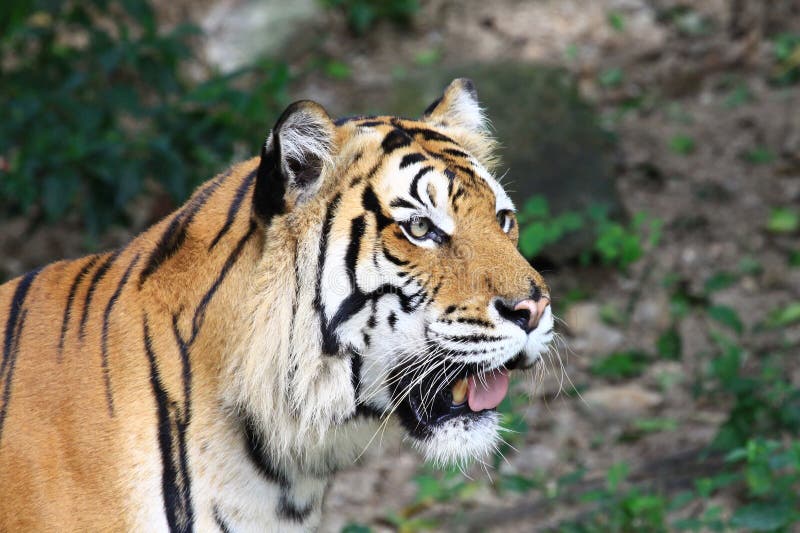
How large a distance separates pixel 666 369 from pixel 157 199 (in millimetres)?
3288

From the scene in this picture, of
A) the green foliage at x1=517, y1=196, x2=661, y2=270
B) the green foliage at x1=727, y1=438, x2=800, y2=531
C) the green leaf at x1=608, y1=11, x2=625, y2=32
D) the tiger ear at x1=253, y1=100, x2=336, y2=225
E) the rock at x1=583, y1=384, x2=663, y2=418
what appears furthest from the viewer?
the green leaf at x1=608, y1=11, x2=625, y2=32

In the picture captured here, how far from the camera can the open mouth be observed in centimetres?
258

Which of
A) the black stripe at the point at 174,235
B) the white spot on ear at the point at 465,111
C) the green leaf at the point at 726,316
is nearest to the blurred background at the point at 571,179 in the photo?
the green leaf at the point at 726,316

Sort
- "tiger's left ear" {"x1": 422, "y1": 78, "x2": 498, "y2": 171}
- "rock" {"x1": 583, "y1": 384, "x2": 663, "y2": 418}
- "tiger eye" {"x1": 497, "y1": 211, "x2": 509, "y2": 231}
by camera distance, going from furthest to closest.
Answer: "rock" {"x1": 583, "y1": 384, "x2": 663, "y2": 418}, "tiger's left ear" {"x1": 422, "y1": 78, "x2": 498, "y2": 171}, "tiger eye" {"x1": 497, "y1": 211, "x2": 509, "y2": 231}

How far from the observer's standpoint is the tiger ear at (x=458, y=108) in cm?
301

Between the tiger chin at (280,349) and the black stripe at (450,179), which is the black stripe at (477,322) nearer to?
the tiger chin at (280,349)

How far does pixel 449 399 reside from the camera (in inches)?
103

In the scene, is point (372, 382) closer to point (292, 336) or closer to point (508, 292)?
point (292, 336)

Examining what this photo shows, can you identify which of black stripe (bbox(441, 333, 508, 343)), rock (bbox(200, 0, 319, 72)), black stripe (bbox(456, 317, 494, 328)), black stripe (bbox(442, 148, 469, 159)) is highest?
rock (bbox(200, 0, 319, 72))

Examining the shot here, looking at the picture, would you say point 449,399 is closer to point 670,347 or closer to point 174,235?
point 174,235

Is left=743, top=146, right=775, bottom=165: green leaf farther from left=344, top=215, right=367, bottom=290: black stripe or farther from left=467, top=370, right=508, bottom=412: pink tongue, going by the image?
left=344, top=215, right=367, bottom=290: black stripe

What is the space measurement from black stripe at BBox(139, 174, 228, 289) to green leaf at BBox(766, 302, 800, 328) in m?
3.71

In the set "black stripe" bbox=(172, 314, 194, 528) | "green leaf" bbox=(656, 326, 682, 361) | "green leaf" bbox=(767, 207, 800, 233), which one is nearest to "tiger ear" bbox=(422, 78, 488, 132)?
"black stripe" bbox=(172, 314, 194, 528)

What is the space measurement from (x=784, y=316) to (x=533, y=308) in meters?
3.49
